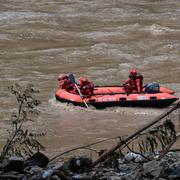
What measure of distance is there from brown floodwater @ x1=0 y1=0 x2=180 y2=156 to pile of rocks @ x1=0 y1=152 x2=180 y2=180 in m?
5.83

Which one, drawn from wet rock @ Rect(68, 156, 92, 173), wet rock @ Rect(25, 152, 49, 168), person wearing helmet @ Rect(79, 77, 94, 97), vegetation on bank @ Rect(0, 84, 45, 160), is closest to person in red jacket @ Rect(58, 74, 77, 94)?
person wearing helmet @ Rect(79, 77, 94, 97)

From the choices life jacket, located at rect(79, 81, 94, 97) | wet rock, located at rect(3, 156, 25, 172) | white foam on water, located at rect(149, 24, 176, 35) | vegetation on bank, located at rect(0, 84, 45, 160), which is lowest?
life jacket, located at rect(79, 81, 94, 97)

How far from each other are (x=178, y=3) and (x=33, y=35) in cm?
1195

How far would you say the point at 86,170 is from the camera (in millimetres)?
4949

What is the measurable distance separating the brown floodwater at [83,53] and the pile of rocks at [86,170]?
19.1 feet

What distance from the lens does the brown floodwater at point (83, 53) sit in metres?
13.4

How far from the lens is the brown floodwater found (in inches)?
527

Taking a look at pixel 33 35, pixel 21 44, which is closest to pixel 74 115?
pixel 21 44

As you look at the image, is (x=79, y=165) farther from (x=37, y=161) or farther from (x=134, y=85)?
(x=134, y=85)

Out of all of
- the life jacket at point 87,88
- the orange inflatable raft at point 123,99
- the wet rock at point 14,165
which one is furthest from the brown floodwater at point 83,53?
the wet rock at point 14,165

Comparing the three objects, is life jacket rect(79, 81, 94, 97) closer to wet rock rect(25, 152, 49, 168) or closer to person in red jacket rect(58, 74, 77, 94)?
person in red jacket rect(58, 74, 77, 94)

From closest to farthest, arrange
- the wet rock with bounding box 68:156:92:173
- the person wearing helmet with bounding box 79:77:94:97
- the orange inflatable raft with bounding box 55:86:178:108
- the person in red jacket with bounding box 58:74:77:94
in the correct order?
the wet rock with bounding box 68:156:92:173 → the orange inflatable raft with bounding box 55:86:178:108 → the person wearing helmet with bounding box 79:77:94:97 → the person in red jacket with bounding box 58:74:77:94

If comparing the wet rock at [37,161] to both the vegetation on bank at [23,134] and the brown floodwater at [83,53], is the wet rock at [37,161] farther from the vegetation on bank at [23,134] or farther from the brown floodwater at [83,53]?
the brown floodwater at [83,53]

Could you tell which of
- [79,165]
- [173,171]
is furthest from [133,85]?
[173,171]
